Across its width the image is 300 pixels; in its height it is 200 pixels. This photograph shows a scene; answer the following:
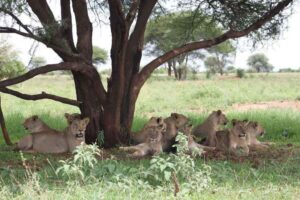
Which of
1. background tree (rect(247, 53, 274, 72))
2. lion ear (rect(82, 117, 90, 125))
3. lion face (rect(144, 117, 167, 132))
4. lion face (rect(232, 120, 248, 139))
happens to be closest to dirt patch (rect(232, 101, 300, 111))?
lion face (rect(144, 117, 167, 132))

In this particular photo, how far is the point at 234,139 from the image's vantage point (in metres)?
9.12

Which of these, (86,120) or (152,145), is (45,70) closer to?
(86,120)

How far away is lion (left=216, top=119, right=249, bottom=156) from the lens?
9.10 metres

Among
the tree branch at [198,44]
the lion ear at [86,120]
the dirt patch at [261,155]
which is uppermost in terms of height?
the tree branch at [198,44]

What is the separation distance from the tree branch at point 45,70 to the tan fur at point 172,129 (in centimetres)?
175

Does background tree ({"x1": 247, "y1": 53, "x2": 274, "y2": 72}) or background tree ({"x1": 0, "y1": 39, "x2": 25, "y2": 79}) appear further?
background tree ({"x1": 247, "y1": 53, "x2": 274, "y2": 72})

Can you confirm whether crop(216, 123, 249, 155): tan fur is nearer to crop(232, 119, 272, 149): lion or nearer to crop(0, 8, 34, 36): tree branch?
crop(232, 119, 272, 149): lion

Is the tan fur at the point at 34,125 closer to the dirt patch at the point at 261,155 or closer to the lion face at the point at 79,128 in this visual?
the lion face at the point at 79,128

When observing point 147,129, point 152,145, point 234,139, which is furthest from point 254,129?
point 152,145

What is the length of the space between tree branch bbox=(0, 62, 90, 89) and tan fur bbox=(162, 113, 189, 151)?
175 cm

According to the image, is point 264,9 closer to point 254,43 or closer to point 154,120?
point 254,43

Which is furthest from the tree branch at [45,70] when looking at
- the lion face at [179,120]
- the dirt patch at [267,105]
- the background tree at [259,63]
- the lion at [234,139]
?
the background tree at [259,63]

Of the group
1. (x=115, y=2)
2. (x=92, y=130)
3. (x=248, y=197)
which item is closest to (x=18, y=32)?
(x=115, y=2)

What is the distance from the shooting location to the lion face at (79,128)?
9.38 meters
